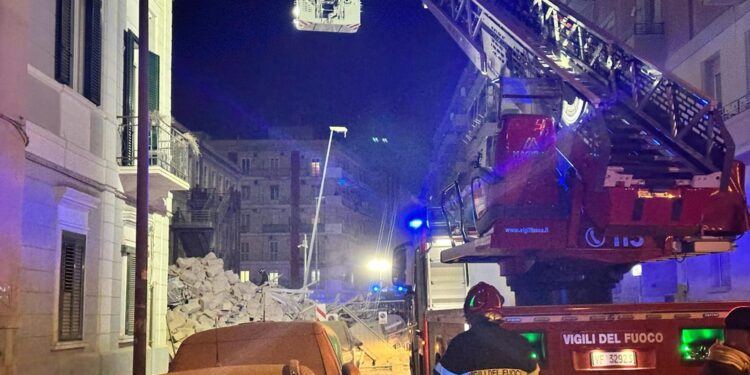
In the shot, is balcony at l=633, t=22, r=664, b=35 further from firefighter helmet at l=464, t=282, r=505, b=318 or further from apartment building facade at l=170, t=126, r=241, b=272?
firefighter helmet at l=464, t=282, r=505, b=318

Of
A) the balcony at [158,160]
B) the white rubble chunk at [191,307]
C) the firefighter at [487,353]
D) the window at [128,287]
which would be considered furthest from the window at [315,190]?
the firefighter at [487,353]

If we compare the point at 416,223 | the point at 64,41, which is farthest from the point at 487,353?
the point at 64,41

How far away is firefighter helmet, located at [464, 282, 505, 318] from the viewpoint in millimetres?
4688

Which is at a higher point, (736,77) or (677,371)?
(736,77)

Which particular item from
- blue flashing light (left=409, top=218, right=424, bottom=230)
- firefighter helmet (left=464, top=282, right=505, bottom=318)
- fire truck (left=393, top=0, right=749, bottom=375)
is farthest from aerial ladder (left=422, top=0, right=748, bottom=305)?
firefighter helmet (left=464, top=282, right=505, bottom=318)

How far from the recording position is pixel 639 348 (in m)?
6.18

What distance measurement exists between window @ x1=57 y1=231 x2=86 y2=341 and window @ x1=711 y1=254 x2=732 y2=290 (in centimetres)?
1216

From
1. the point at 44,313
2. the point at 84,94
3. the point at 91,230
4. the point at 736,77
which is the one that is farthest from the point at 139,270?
the point at 736,77

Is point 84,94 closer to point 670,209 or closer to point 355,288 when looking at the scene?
point 670,209

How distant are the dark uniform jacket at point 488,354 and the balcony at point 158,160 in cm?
1043

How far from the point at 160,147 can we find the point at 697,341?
39.3ft

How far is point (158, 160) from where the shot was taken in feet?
50.6

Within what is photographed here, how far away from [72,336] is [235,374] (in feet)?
26.9

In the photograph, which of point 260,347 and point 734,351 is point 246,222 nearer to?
point 260,347
